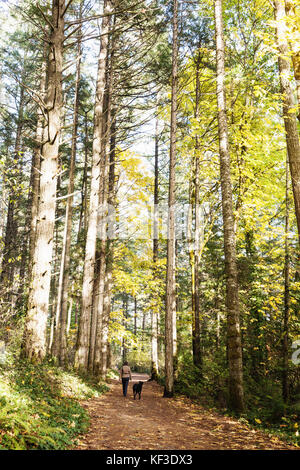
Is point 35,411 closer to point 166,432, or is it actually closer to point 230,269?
point 166,432

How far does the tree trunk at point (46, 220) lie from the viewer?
6836mm

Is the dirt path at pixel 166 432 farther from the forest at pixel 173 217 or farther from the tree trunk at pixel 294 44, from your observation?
the tree trunk at pixel 294 44

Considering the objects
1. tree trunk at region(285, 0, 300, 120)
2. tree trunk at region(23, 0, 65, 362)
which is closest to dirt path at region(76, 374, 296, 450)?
tree trunk at region(23, 0, 65, 362)

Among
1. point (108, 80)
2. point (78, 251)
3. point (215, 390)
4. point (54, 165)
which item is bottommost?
point (215, 390)

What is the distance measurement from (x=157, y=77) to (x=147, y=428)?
12744 millimetres

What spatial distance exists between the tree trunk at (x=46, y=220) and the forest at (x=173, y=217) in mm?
33

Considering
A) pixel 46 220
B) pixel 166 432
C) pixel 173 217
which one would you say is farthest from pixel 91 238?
pixel 166 432

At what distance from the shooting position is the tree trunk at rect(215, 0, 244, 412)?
23.8 feet

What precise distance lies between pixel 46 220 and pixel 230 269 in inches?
196

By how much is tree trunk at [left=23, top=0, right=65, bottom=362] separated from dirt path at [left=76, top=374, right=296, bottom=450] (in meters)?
2.25

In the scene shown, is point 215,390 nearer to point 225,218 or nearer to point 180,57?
point 225,218

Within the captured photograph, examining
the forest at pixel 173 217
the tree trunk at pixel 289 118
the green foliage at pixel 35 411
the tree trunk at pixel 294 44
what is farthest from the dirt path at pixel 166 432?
the tree trunk at pixel 294 44

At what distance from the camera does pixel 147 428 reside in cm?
580
